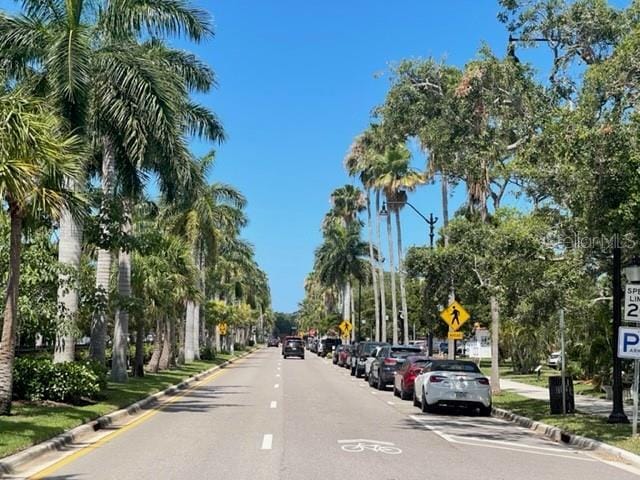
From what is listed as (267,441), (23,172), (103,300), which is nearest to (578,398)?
(267,441)

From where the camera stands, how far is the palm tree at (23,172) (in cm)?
1351

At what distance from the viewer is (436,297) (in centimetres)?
3159

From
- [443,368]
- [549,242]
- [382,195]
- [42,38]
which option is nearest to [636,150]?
[549,242]

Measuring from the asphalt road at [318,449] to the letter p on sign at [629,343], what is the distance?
219cm

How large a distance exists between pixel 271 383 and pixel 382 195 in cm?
2955

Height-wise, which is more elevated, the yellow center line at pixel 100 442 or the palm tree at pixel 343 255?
the palm tree at pixel 343 255

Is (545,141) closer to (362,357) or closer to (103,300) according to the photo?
(103,300)

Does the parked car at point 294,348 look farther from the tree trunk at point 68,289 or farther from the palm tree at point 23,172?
the palm tree at point 23,172

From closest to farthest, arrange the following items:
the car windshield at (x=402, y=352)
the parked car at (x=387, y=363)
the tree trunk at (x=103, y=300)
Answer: the tree trunk at (x=103, y=300) → the parked car at (x=387, y=363) → the car windshield at (x=402, y=352)

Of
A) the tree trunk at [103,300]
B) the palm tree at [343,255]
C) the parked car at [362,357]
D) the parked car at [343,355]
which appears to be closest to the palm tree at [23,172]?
the tree trunk at [103,300]

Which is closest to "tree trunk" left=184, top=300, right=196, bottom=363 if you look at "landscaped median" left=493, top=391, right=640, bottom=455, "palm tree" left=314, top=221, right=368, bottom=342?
"palm tree" left=314, top=221, right=368, bottom=342

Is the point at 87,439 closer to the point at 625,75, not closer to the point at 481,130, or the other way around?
the point at 481,130

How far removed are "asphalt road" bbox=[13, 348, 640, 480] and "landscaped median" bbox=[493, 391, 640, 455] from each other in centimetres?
75

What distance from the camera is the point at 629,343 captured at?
48.6 feet
